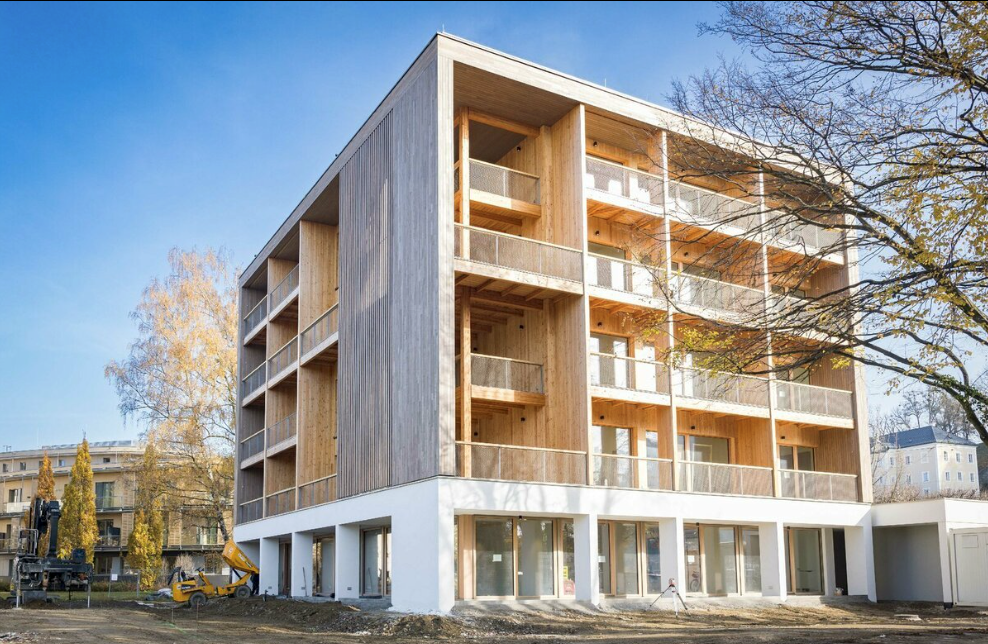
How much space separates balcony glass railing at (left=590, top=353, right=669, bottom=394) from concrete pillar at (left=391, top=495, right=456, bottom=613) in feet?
18.3

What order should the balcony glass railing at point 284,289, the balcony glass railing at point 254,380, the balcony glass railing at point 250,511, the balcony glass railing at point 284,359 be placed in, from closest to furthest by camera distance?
the balcony glass railing at point 284,359 → the balcony glass railing at point 284,289 → the balcony glass railing at point 250,511 → the balcony glass railing at point 254,380

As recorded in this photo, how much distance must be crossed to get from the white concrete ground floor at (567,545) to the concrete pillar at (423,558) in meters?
0.03

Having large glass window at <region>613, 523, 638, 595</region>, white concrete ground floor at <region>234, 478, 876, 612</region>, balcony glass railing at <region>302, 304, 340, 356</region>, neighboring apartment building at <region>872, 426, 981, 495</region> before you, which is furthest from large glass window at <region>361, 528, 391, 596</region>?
neighboring apartment building at <region>872, 426, 981, 495</region>

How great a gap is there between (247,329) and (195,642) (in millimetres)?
24897

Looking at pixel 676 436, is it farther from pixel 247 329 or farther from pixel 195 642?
pixel 247 329

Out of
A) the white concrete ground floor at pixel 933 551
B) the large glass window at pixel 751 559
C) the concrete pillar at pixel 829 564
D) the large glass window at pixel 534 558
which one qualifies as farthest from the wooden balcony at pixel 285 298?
the white concrete ground floor at pixel 933 551

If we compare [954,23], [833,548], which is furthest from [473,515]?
[954,23]

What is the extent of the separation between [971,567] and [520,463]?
44.5 ft

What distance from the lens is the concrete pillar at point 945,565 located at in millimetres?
27203

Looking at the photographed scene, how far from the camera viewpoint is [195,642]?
736 inches

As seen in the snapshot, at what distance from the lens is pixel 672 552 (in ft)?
83.4

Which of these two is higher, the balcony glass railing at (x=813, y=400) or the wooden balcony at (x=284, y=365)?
the wooden balcony at (x=284, y=365)

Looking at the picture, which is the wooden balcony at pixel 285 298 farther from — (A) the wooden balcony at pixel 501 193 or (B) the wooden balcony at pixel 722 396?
(B) the wooden balcony at pixel 722 396

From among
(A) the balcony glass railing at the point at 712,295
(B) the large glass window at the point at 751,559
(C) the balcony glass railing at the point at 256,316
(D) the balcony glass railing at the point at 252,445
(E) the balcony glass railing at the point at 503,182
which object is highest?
(E) the balcony glass railing at the point at 503,182
